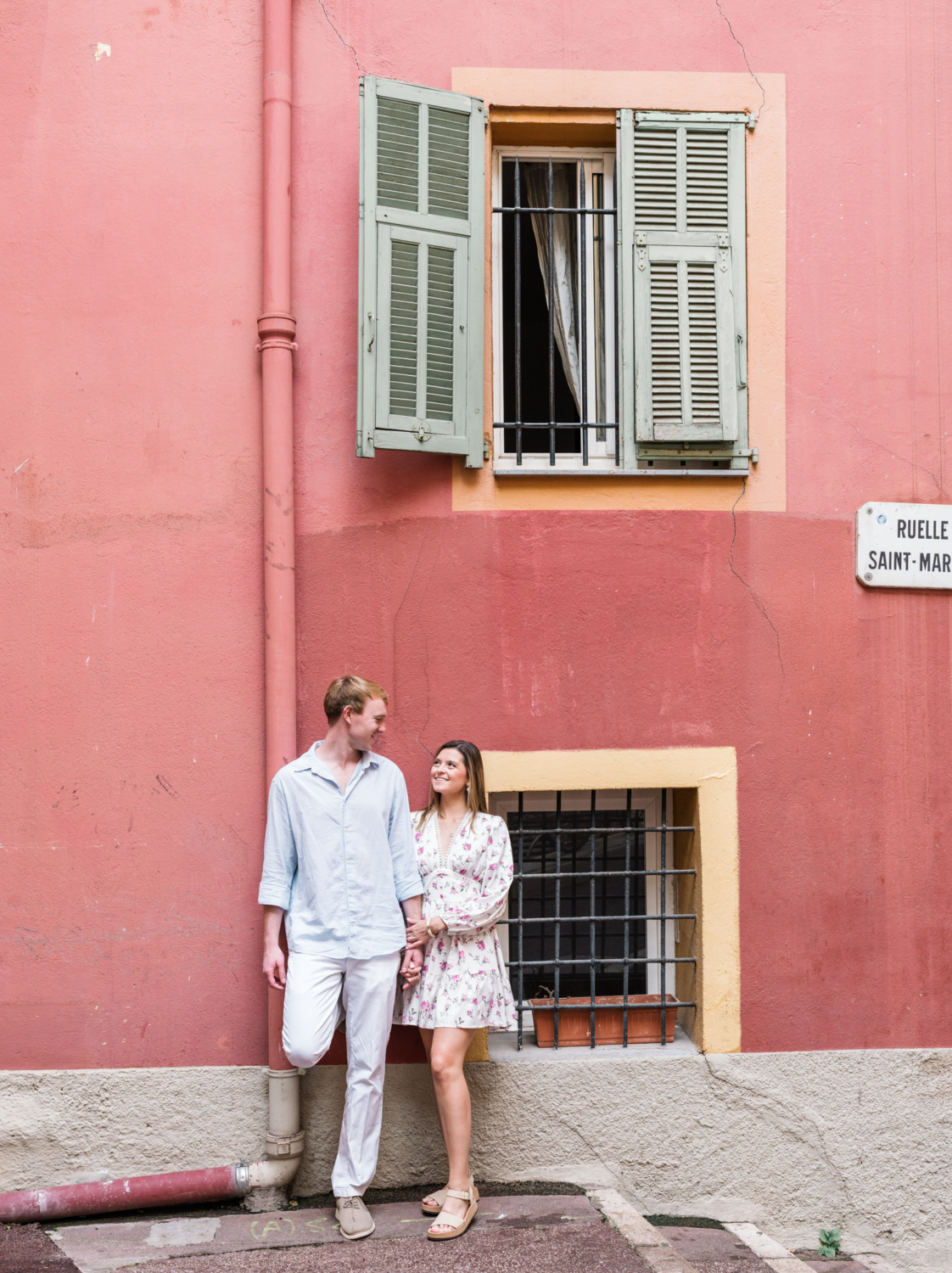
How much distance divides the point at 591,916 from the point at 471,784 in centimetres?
102

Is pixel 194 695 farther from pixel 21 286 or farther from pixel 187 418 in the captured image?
pixel 21 286

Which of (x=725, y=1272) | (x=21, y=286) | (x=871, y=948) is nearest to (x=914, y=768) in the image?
(x=871, y=948)

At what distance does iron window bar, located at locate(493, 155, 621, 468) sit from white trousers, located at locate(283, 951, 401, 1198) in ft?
7.57

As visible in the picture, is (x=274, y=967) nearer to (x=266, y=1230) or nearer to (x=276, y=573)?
(x=266, y=1230)

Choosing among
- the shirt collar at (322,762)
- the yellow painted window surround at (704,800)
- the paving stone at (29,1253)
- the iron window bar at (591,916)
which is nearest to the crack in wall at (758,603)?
the yellow painted window surround at (704,800)

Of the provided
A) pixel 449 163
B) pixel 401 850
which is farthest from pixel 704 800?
pixel 449 163

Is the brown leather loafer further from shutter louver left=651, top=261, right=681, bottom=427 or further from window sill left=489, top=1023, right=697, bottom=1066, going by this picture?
shutter louver left=651, top=261, right=681, bottom=427

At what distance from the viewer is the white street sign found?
516 centimetres

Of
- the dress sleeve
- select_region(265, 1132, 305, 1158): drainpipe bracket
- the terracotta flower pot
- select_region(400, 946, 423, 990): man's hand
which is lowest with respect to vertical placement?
select_region(265, 1132, 305, 1158): drainpipe bracket

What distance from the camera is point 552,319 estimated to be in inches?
212

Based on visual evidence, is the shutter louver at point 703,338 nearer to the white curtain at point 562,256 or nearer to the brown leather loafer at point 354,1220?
the white curtain at point 562,256

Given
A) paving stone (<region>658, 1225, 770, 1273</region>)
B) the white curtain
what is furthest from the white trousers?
the white curtain

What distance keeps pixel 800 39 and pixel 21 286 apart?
11.8ft

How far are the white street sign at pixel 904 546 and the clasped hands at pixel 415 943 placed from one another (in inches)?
94.8
